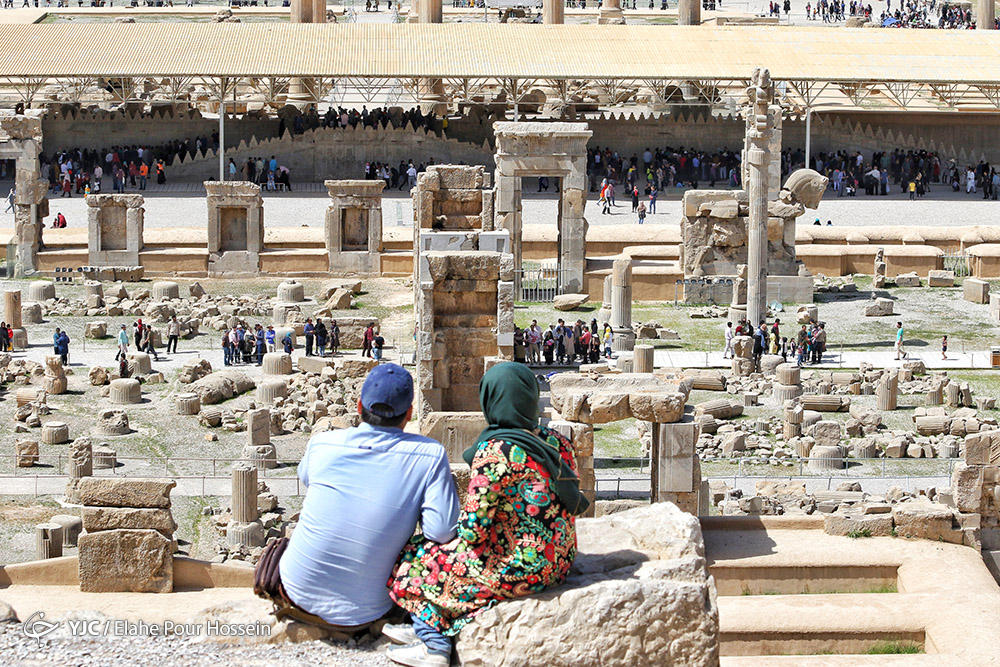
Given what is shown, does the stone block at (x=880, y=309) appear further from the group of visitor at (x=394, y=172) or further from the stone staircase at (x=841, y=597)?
the stone staircase at (x=841, y=597)

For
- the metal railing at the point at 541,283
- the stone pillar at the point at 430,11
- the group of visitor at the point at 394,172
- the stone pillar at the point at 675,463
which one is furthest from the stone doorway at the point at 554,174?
the stone pillar at the point at 430,11

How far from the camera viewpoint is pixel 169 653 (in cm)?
838

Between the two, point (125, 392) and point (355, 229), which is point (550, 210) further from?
point (125, 392)

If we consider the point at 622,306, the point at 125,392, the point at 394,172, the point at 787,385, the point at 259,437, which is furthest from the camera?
the point at 394,172

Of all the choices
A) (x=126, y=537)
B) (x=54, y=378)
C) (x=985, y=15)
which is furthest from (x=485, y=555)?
(x=985, y=15)

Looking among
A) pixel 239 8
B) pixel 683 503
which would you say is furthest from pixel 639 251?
pixel 239 8

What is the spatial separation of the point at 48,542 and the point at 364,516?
10.5 m

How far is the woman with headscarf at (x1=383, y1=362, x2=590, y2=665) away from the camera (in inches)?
325

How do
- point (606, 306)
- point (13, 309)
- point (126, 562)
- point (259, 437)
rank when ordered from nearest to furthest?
point (126, 562) → point (259, 437) → point (13, 309) → point (606, 306)

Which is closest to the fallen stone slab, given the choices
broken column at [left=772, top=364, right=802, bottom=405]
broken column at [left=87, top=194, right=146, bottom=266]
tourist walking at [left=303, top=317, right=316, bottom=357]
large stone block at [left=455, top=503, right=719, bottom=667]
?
tourist walking at [left=303, top=317, right=316, bottom=357]

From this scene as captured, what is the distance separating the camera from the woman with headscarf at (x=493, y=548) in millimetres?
8266

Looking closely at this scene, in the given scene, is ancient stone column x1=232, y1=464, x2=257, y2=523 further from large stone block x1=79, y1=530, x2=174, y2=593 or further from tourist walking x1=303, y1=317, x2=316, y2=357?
tourist walking x1=303, y1=317, x2=316, y2=357

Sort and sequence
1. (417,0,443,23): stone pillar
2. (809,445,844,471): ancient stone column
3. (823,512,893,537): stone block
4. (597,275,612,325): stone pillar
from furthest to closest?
(417,0,443,23): stone pillar → (597,275,612,325): stone pillar → (809,445,844,471): ancient stone column → (823,512,893,537): stone block

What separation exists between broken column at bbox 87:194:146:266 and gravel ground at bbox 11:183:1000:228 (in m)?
3.99
